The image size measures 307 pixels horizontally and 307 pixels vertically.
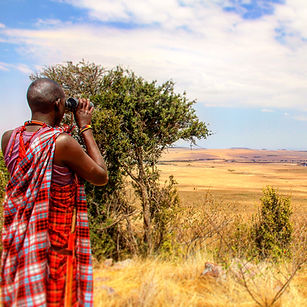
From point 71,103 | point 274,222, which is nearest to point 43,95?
point 71,103

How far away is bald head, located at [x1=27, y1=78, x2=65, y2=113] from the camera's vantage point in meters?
2.39

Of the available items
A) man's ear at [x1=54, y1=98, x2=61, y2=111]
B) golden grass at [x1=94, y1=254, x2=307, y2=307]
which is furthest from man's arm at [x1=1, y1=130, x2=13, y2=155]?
golden grass at [x1=94, y1=254, x2=307, y2=307]

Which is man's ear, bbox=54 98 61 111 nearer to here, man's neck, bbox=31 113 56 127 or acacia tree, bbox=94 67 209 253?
man's neck, bbox=31 113 56 127

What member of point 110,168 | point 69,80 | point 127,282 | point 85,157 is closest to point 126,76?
point 69,80

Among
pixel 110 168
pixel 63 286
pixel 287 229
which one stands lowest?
pixel 287 229

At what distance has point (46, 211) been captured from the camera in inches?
88.2

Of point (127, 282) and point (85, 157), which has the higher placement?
point (85, 157)

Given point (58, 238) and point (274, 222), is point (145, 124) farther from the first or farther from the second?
point (58, 238)

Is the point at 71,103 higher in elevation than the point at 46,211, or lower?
higher

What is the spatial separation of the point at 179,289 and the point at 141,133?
452cm

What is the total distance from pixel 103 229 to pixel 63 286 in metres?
5.61

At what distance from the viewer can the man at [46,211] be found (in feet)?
7.33

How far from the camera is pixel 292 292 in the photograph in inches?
182

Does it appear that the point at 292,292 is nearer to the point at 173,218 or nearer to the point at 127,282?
the point at 127,282
